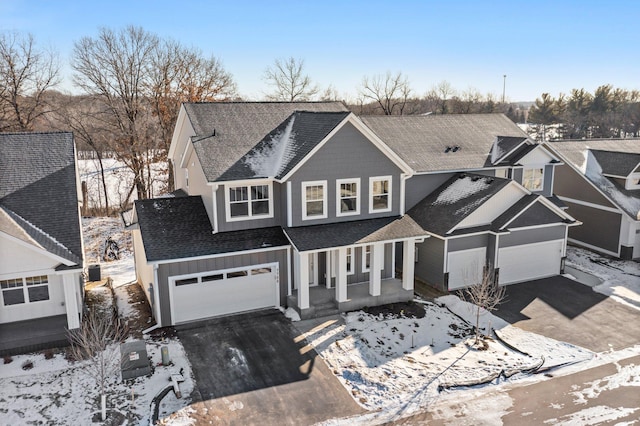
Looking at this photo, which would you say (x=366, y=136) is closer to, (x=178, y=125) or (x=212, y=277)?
(x=212, y=277)

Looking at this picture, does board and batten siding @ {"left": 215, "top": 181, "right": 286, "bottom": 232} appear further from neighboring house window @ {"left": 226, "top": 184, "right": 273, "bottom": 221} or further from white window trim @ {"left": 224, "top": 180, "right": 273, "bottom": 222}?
neighboring house window @ {"left": 226, "top": 184, "right": 273, "bottom": 221}

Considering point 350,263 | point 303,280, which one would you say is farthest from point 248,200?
point 350,263

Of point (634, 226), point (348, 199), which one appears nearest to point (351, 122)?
point (348, 199)

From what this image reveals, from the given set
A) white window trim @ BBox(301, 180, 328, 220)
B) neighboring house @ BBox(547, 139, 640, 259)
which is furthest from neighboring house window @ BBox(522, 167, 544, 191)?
white window trim @ BBox(301, 180, 328, 220)

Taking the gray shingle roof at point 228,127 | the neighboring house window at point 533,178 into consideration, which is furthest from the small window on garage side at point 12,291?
the neighboring house window at point 533,178

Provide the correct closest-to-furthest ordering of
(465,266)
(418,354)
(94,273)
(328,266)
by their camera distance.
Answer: (418,354) < (328,266) < (465,266) < (94,273)

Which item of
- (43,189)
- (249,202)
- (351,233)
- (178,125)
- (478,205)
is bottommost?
(351,233)

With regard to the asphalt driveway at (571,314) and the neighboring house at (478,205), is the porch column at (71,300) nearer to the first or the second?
the neighboring house at (478,205)

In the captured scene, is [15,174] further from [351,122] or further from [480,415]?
[480,415]
